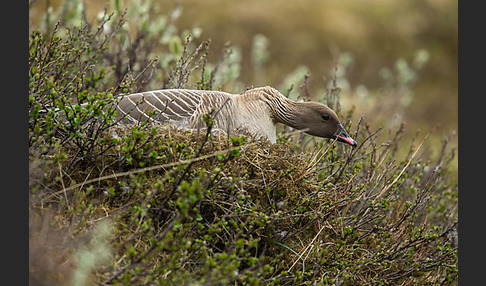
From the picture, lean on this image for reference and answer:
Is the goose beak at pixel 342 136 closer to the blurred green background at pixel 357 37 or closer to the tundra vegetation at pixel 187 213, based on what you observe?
the tundra vegetation at pixel 187 213

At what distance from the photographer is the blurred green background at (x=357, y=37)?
16297 millimetres

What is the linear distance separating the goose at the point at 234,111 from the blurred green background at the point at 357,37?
32.4ft

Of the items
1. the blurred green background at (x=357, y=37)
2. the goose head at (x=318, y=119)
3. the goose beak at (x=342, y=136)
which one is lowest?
the blurred green background at (x=357, y=37)

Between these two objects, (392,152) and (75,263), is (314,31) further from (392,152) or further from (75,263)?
(75,263)

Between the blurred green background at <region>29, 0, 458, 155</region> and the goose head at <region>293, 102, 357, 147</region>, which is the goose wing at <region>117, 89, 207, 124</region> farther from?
the blurred green background at <region>29, 0, 458, 155</region>

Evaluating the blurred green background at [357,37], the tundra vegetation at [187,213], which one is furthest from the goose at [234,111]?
the blurred green background at [357,37]

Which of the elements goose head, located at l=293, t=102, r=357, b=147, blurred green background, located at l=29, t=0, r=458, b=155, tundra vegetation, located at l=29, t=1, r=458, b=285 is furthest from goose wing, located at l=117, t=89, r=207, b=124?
blurred green background, located at l=29, t=0, r=458, b=155

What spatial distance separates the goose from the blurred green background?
9.87 meters

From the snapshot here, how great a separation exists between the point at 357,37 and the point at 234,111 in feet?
46.5

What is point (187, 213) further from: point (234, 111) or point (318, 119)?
point (318, 119)

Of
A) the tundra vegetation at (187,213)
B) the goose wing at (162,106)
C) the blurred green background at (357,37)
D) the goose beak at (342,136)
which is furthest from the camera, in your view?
the blurred green background at (357,37)

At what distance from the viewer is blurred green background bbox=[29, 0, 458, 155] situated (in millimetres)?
16297

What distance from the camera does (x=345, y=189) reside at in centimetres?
447

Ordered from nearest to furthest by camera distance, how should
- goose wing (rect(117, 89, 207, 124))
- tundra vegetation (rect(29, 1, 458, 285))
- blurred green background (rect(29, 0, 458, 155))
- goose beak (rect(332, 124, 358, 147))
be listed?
tundra vegetation (rect(29, 1, 458, 285))
goose wing (rect(117, 89, 207, 124))
goose beak (rect(332, 124, 358, 147))
blurred green background (rect(29, 0, 458, 155))
